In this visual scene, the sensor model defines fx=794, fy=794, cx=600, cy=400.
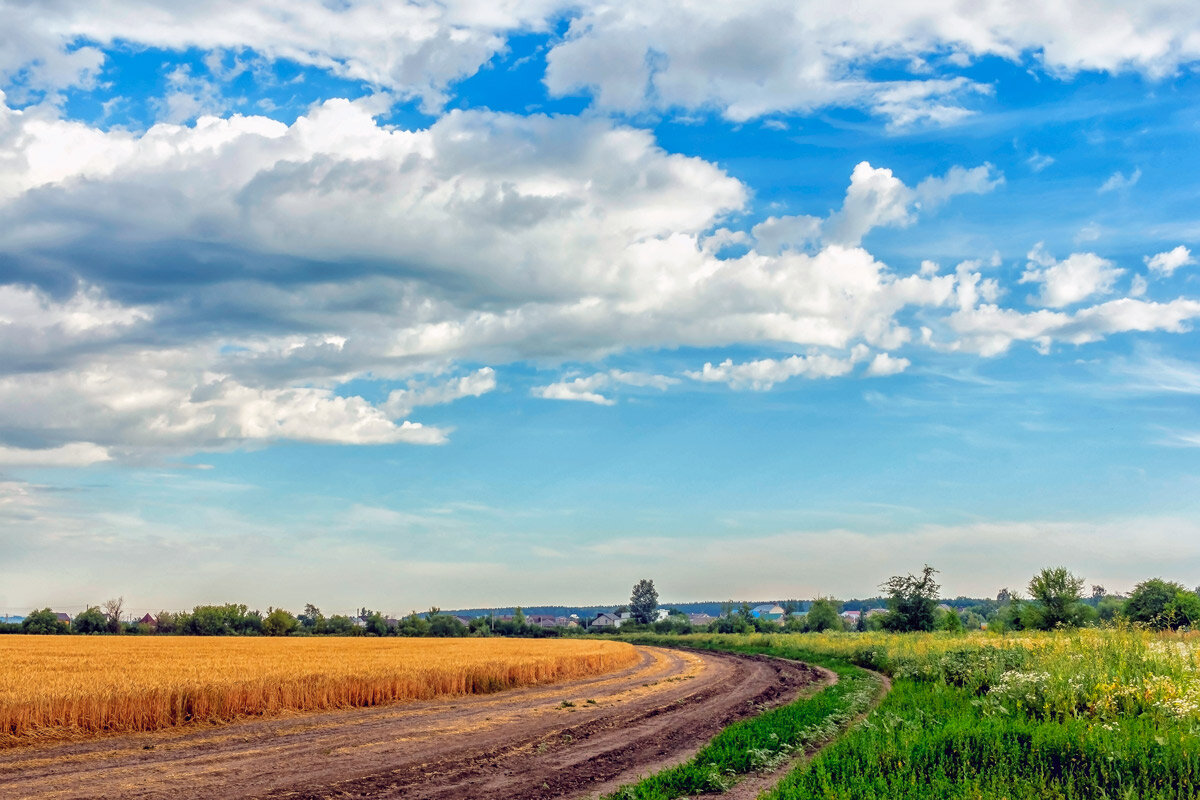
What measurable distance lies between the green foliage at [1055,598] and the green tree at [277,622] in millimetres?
112387

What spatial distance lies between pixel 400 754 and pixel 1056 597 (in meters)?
63.1

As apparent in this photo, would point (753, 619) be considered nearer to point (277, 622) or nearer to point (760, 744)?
point (277, 622)

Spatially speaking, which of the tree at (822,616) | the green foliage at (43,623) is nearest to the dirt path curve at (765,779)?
the tree at (822,616)

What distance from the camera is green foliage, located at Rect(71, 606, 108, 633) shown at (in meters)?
121

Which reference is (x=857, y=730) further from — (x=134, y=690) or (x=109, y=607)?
(x=109, y=607)

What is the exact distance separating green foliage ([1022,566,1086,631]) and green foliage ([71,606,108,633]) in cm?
12724

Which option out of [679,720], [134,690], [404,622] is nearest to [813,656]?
[679,720]

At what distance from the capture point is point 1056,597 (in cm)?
6406

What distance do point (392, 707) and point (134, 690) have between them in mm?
8591

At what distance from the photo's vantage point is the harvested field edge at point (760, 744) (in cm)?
1298

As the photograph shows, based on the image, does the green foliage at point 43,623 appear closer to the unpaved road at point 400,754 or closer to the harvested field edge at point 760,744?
the unpaved road at point 400,754

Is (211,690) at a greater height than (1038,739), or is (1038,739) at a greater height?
(1038,739)

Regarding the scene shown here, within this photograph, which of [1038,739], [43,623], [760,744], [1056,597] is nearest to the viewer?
[1038,739]

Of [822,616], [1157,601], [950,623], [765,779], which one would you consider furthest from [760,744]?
[822,616]
